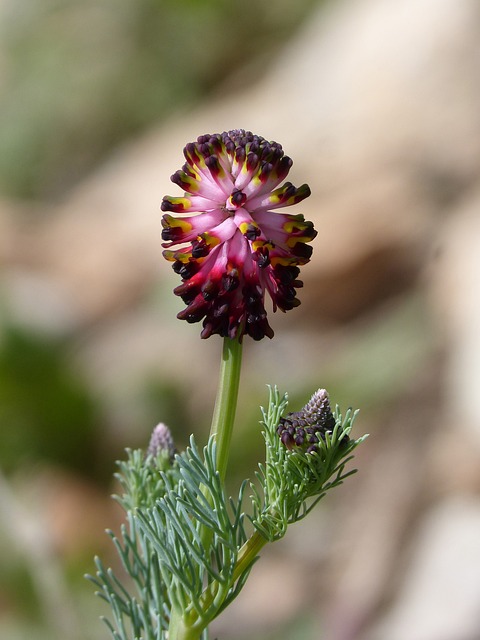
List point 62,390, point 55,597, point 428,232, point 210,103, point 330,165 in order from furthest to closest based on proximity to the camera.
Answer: point 210,103
point 330,165
point 428,232
point 62,390
point 55,597

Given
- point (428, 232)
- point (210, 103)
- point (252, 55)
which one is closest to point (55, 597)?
point (428, 232)

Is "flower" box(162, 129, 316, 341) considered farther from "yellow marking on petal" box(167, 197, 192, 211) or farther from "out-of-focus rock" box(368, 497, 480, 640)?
"out-of-focus rock" box(368, 497, 480, 640)

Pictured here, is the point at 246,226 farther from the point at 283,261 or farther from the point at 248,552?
the point at 248,552

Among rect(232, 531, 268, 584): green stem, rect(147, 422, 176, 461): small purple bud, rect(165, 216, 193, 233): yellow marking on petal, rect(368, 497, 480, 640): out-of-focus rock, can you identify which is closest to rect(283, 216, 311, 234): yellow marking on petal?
rect(165, 216, 193, 233): yellow marking on petal

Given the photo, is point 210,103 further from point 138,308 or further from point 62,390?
point 62,390

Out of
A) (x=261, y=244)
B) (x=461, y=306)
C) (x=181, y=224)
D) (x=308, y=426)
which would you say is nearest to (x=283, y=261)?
(x=261, y=244)

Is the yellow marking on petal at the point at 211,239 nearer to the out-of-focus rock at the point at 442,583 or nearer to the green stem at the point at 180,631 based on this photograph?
the green stem at the point at 180,631
